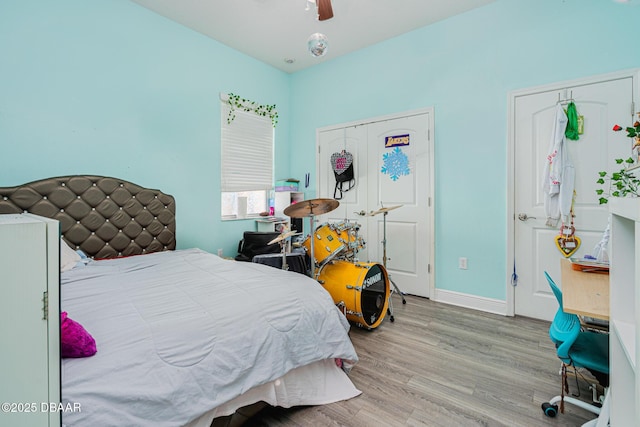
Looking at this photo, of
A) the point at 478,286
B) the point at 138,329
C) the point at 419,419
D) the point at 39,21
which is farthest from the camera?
the point at 478,286

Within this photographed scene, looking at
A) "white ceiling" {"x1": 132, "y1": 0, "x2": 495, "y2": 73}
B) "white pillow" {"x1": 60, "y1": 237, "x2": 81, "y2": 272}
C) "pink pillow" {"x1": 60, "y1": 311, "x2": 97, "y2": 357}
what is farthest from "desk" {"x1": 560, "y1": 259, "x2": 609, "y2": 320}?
"white pillow" {"x1": 60, "y1": 237, "x2": 81, "y2": 272}

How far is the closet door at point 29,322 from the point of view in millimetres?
620

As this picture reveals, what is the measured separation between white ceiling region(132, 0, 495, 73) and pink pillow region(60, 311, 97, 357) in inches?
125

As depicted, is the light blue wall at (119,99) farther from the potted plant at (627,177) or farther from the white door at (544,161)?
the potted plant at (627,177)

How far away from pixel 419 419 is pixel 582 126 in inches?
108

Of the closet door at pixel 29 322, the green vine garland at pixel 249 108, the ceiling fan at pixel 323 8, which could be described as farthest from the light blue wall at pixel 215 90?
the closet door at pixel 29 322

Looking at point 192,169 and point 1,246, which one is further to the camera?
point 192,169

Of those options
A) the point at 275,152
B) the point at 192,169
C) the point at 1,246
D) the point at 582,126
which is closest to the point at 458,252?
the point at 582,126

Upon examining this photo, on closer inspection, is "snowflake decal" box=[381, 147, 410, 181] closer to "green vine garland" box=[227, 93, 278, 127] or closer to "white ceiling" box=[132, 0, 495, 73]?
"white ceiling" box=[132, 0, 495, 73]

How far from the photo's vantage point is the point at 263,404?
1.57 m

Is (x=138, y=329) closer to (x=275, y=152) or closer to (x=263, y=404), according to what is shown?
(x=263, y=404)

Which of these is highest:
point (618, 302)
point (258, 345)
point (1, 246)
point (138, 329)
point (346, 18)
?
point (346, 18)

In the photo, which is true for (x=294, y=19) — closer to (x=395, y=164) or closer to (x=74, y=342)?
(x=395, y=164)

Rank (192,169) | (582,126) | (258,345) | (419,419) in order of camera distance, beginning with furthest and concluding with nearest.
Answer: (192,169)
(582,126)
(419,419)
(258,345)
